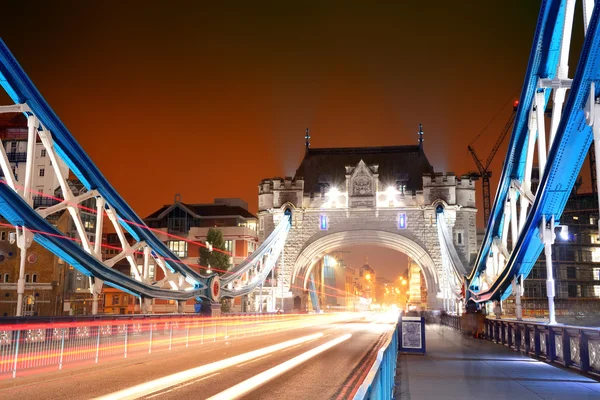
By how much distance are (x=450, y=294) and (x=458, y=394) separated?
4071cm

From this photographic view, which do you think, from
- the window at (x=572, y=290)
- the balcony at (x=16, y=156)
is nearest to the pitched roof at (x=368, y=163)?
the window at (x=572, y=290)

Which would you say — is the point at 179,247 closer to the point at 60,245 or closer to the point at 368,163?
the point at 368,163

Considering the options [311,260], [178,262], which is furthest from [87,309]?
[178,262]

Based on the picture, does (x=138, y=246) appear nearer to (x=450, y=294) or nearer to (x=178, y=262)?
(x=178, y=262)

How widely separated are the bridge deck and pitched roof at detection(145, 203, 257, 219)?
53.1m

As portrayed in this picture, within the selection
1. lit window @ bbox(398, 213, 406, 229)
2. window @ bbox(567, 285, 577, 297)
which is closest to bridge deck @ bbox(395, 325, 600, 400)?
lit window @ bbox(398, 213, 406, 229)

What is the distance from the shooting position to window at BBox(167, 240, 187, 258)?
6481cm

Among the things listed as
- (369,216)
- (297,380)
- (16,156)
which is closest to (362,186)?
(369,216)

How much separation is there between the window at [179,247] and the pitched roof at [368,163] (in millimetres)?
14725

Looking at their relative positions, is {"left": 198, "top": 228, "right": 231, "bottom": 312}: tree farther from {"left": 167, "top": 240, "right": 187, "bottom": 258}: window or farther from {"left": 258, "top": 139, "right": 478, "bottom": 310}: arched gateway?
{"left": 167, "top": 240, "right": 187, "bottom": 258}: window

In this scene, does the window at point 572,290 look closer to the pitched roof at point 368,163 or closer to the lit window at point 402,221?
the pitched roof at point 368,163

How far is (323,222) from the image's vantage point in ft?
176

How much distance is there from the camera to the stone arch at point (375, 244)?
5269cm

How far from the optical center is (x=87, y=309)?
180ft
